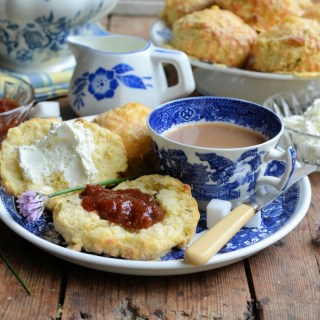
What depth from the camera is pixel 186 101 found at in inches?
73.0

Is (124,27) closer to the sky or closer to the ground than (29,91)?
closer to the ground

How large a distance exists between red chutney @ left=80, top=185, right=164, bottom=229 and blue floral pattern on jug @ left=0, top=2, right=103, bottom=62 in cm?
124

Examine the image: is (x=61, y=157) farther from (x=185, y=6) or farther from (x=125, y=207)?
(x=185, y=6)

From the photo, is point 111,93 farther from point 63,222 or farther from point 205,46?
point 63,222

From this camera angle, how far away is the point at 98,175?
170 centimetres

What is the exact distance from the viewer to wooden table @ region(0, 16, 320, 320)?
1.38m

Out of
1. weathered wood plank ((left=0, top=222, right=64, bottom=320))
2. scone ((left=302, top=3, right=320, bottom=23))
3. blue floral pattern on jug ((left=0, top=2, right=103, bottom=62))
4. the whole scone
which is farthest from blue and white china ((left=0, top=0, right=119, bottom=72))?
weathered wood plank ((left=0, top=222, right=64, bottom=320))

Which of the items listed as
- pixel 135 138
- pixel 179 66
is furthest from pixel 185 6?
pixel 135 138

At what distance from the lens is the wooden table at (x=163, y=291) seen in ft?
4.52

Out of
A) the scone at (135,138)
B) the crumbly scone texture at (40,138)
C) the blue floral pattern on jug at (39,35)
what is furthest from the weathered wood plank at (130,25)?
the crumbly scone texture at (40,138)

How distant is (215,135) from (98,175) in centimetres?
35

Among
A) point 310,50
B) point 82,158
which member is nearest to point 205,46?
point 310,50

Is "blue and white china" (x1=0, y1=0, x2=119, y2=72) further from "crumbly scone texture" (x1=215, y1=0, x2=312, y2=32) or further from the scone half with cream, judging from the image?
the scone half with cream

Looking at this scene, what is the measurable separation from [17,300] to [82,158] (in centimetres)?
42
